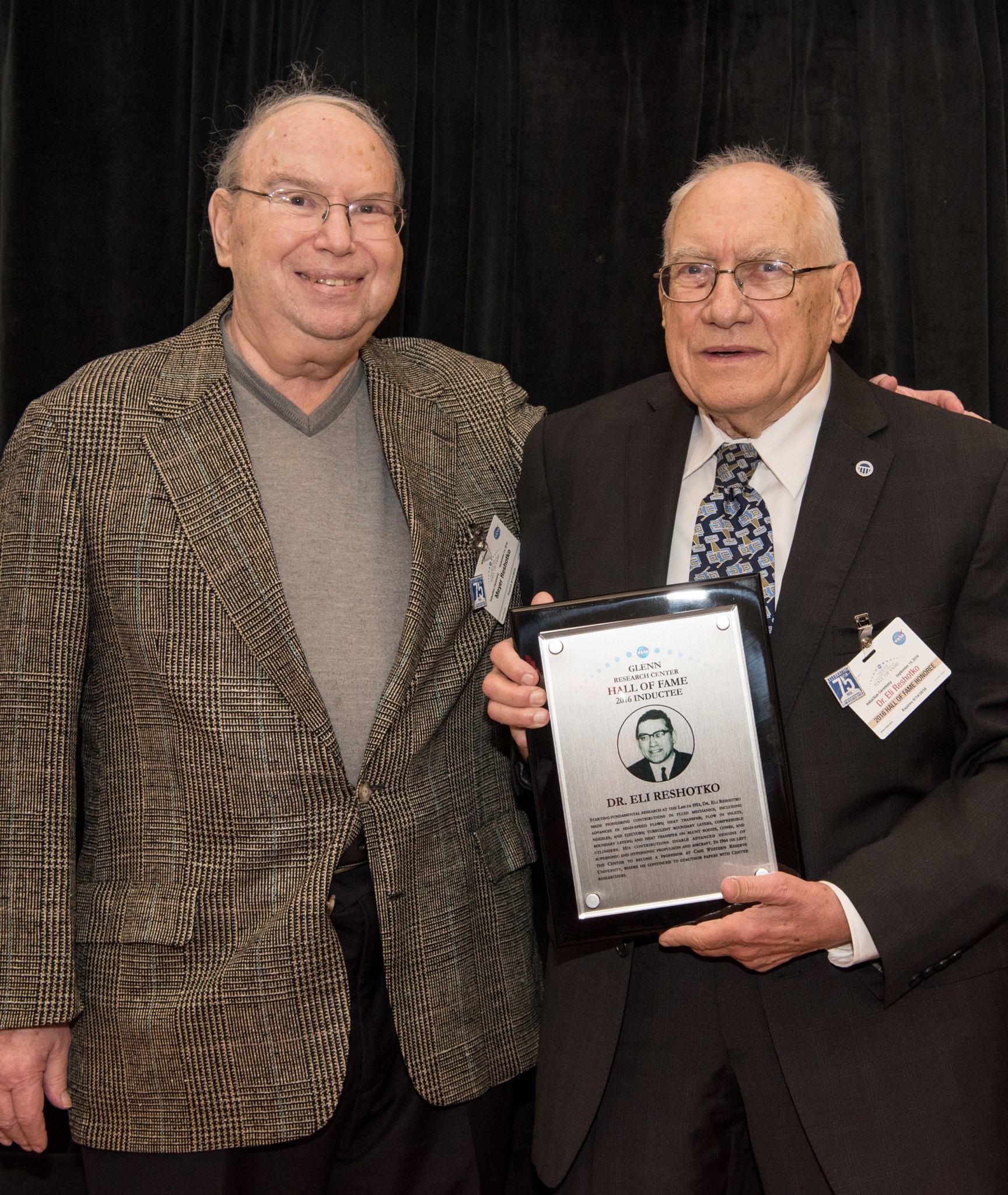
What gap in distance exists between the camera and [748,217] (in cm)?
194

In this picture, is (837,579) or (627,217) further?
(627,217)

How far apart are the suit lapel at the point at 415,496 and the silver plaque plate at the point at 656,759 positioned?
0.40 m

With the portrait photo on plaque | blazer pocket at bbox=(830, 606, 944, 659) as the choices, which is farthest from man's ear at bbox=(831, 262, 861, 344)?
the portrait photo on plaque

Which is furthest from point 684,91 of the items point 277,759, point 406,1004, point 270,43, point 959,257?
point 406,1004

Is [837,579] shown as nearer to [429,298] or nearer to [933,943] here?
[933,943]

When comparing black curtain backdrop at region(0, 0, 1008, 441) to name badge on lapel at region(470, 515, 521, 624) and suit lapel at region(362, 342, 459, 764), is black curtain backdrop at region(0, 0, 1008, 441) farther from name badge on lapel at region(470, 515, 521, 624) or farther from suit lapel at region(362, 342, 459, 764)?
name badge on lapel at region(470, 515, 521, 624)

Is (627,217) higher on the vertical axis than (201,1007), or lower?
higher

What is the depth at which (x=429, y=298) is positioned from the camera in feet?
9.80

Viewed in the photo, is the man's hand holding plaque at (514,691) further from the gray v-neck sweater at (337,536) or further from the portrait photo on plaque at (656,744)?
the gray v-neck sweater at (337,536)

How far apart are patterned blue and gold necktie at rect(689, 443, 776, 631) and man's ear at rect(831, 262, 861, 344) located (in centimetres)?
30

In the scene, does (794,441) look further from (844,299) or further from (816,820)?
(816,820)

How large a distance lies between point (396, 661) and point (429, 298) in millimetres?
1290

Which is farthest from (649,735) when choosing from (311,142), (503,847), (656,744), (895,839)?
(311,142)

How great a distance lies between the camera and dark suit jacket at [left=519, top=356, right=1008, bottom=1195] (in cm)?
173
